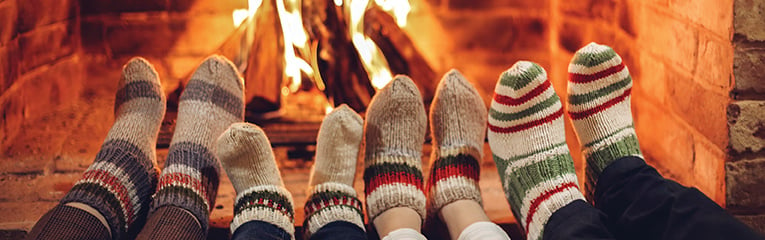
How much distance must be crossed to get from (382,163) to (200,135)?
31cm

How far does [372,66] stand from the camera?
1.41 m

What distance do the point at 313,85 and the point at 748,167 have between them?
80cm

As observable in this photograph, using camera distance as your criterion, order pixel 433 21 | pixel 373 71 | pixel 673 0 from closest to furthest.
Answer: pixel 673 0 < pixel 373 71 < pixel 433 21

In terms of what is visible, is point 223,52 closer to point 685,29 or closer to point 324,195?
point 324,195

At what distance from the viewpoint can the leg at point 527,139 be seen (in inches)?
42.5

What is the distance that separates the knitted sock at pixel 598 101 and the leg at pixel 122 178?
69 centimetres

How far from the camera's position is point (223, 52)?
57.2 inches

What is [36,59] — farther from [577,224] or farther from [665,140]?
[665,140]

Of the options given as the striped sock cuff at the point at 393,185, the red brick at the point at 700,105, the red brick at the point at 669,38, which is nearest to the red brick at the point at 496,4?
the red brick at the point at 669,38

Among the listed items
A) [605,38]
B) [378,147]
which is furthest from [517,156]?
[605,38]

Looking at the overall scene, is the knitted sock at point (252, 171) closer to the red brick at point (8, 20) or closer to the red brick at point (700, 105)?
the red brick at point (8, 20)

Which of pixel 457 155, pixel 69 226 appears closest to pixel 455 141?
pixel 457 155

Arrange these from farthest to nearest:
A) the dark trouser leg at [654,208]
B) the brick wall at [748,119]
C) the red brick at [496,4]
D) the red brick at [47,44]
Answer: the red brick at [496,4]
the red brick at [47,44]
the brick wall at [748,119]
the dark trouser leg at [654,208]

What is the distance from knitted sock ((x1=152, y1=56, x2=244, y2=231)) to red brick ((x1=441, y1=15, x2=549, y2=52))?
1.77 feet
